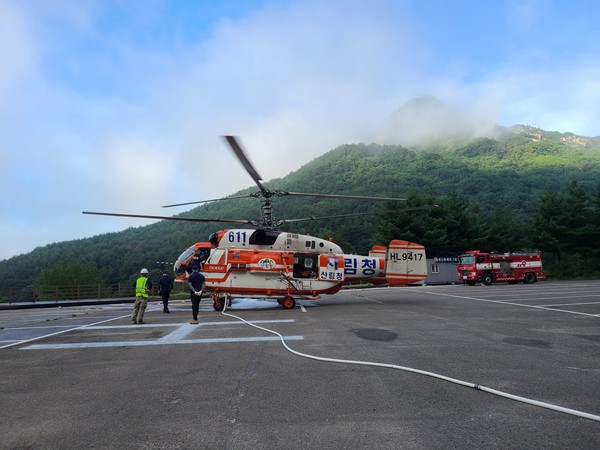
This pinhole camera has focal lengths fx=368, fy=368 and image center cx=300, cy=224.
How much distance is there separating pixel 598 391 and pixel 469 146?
12176cm

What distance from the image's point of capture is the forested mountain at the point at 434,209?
133 ft

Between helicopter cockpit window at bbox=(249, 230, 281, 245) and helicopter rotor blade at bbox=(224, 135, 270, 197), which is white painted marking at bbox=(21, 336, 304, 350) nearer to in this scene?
helicopter rotor blade at bbox=(224, 135, 270, 197)

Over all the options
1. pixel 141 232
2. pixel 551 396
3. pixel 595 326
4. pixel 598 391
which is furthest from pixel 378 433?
pixel 141 232

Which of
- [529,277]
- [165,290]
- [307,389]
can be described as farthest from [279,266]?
[529,277]

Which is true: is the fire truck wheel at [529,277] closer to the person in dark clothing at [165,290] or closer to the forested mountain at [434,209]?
the forested mountain at [434,209]

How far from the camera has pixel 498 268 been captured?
2981 centimetres

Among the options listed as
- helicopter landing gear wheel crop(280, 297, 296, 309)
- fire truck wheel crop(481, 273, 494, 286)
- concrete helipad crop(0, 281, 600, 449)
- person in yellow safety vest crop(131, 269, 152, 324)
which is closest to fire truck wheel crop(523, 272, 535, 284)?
fire truck wheel crop(481, 273, 494, 286)

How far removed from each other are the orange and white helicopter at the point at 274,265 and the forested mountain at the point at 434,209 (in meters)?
17.5

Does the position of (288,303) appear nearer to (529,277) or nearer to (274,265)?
(274,265)

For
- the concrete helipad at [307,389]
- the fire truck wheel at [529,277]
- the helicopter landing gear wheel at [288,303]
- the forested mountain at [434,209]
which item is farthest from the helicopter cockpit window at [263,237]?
the fire truck wheel at [529,277]

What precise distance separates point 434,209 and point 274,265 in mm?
32582

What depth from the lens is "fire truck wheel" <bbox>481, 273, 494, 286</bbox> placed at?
1162 inches

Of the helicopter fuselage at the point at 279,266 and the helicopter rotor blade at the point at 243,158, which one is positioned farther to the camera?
the helicopter fuselage at the point at 279,266

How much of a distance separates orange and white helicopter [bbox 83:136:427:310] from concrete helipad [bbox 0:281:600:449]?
580cm
